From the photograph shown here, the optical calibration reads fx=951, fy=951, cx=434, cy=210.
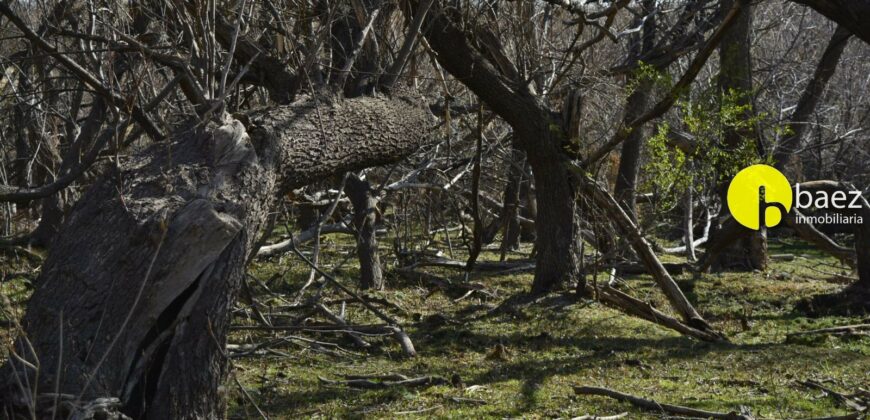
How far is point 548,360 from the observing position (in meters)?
7.42

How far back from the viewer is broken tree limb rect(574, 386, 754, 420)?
561 cm

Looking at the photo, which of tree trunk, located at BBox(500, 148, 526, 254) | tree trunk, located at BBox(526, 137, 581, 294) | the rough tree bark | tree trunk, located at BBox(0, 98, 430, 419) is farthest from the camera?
tree trunk, located at BBox(500, 148, 526, 254)

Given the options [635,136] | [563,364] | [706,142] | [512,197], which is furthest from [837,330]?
[635,136]

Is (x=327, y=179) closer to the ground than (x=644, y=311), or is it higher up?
higher up

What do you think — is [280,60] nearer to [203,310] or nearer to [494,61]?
[494,61]

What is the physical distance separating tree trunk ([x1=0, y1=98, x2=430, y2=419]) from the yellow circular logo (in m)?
8.15

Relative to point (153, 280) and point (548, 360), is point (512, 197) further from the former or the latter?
point (153, 280)

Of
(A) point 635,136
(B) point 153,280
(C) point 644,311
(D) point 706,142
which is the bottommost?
(C) point 644,311

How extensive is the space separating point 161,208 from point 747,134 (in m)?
8.99

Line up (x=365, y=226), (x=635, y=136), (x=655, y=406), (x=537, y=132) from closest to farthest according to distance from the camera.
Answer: (x=655, y=406), (x=537, y=132), (x=365, y=226), (x=635, y=136)

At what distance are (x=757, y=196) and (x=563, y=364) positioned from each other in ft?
18.7

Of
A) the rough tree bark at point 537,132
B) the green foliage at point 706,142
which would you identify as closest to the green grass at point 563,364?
the rough tree bark at point 537,132

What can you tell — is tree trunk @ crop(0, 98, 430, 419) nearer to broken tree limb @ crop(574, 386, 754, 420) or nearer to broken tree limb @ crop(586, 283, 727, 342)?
broken tree limb @ crop(574, 386, 754, 420)

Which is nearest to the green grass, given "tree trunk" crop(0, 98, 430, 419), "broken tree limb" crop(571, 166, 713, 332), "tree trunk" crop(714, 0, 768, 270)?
"broken tree limb" crop(571, 166, 713, 332)
